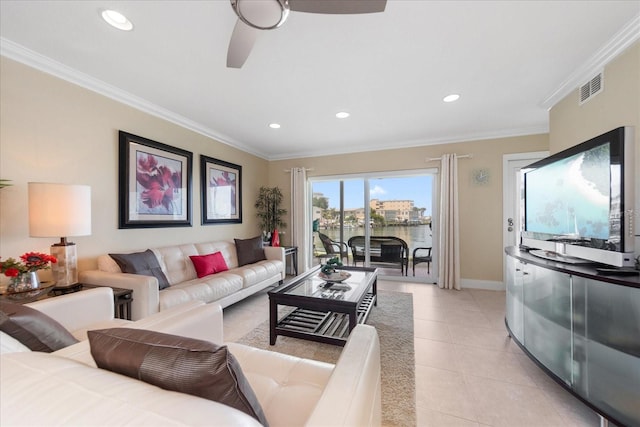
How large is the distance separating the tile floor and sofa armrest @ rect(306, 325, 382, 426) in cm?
88

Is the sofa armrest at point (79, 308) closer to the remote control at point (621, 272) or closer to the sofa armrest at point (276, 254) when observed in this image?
the sofa armrest at point (276, 254)

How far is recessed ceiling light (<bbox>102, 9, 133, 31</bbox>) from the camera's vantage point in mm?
1561

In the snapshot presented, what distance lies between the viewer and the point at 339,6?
1.21m

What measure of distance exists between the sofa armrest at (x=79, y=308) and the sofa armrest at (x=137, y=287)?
0.92 feet

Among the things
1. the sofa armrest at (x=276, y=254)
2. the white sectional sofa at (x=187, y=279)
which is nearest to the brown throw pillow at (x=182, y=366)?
the white sectional sofa at (x=187, y=279)

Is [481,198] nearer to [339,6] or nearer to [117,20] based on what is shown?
[339,6]

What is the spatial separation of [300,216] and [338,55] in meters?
3.27

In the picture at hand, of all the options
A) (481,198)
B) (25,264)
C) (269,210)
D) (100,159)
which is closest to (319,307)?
(25,264)

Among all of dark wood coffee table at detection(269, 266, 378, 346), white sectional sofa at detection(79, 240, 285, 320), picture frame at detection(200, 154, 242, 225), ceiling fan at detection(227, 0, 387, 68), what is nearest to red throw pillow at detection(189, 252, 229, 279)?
white sectional sofa at detection(79, 240, 285, 320)

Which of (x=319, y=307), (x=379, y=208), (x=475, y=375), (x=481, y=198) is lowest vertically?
(x=475, y=375)

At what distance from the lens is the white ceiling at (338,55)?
1577mm

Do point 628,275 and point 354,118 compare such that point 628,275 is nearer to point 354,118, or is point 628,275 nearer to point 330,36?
point 330,36

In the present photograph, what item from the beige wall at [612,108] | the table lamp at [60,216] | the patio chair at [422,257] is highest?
the beige wall at [612,108]

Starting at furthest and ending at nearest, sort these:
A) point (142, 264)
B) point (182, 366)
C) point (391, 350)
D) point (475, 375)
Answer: point (142, 264) → point (391, 350) → point (475, 375) → point (182, 366)
